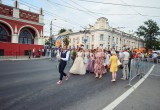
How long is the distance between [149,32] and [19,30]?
66.0m

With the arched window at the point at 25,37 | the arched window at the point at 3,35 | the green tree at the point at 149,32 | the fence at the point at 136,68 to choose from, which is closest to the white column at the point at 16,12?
the arched window at the point at 3,35

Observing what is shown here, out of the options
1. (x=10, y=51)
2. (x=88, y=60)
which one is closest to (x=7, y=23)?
(x=10, y=51)

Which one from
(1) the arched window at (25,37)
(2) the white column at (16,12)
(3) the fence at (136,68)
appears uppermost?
(2) the white column at (16,12)

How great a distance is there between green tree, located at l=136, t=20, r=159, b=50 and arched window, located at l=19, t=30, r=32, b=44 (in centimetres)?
6077

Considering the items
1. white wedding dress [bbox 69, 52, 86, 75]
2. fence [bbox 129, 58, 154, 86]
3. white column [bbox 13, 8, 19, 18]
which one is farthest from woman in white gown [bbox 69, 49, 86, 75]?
white column [bbox 13, 8, 19, 18]

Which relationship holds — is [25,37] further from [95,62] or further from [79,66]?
[95,62]

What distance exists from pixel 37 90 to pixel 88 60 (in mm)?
6783

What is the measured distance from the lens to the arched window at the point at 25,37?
3322 cm

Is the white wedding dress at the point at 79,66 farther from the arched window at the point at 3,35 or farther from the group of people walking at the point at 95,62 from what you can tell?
the arched window at the point at 3,35

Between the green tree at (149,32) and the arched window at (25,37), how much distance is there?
6077 cm

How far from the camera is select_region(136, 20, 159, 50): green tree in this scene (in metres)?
80.2

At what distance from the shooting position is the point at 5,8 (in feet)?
96.8

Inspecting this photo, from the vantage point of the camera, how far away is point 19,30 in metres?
31.5

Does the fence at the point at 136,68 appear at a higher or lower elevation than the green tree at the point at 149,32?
lower
